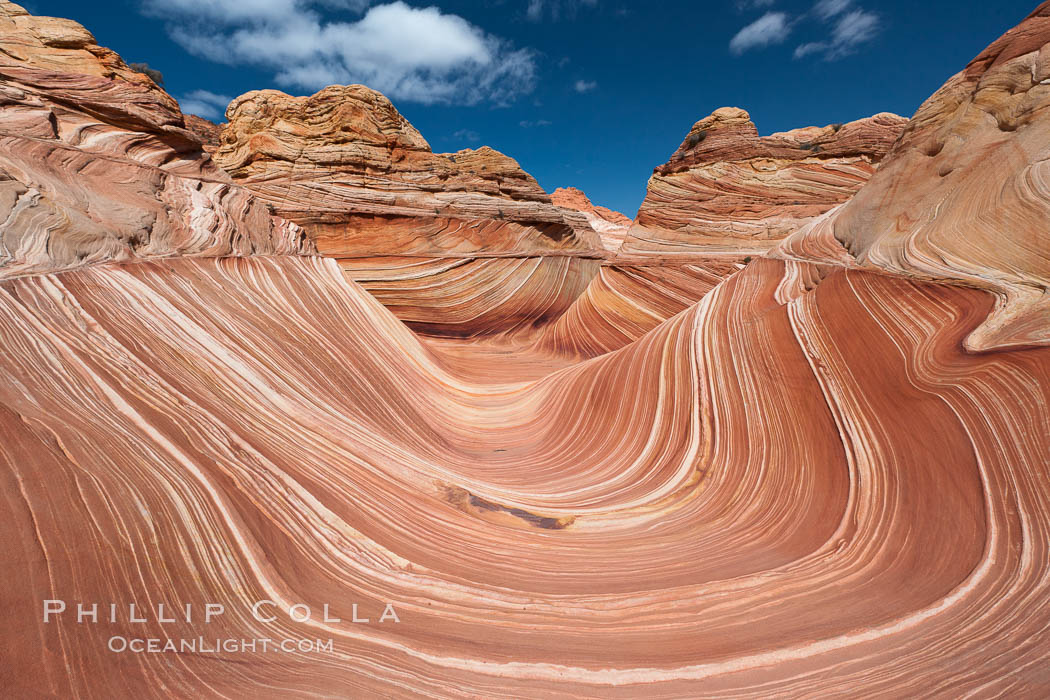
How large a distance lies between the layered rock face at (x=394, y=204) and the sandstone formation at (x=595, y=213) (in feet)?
35.8

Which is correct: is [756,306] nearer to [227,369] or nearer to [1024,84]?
[1024,84]

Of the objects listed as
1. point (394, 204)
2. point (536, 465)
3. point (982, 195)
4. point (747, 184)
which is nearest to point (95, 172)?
point (536, 465)

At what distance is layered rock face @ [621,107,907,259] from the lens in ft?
22.3

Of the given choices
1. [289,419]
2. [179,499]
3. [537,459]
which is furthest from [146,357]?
[537,459]

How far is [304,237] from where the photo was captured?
475cm

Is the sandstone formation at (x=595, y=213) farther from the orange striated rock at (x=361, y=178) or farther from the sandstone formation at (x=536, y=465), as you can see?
the sandstone formation at (x=536, y=465)

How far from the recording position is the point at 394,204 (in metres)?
7.31

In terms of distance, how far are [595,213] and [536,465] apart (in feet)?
84.7

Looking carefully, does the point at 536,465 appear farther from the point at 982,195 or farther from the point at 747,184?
the point at 747,184

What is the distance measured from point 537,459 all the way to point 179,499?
2.13 meters

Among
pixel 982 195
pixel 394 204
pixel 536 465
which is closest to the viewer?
pixel 982 195

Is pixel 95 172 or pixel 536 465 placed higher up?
pixel 95 172

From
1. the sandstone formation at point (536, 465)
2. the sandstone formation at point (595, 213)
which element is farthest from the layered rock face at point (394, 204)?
the sandstone formation at point (595, 213)

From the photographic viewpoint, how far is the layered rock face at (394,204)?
7059 millimetres
